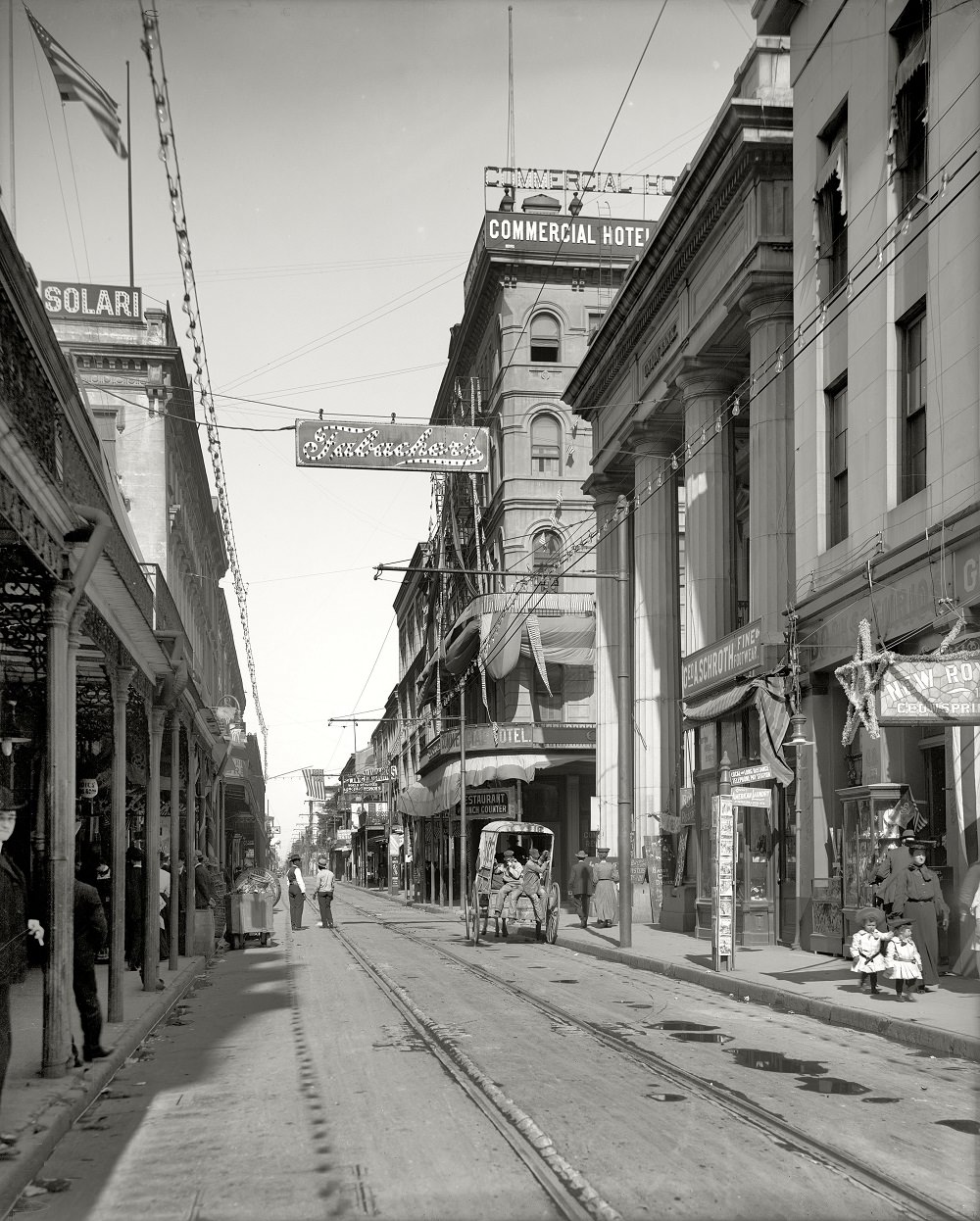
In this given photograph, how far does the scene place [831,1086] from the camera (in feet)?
33.6

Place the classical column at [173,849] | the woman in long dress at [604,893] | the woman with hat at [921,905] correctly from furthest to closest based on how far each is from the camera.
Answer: the woman in long dress at [604,893] → the classical column at [173,849] → the woman with hat at [921,905]

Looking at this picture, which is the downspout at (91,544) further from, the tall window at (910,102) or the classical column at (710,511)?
the classical column at (710,511)

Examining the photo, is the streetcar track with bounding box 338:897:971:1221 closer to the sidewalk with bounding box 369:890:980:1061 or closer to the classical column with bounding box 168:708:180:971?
the sidewalk with bounding box 369:890:980:1061

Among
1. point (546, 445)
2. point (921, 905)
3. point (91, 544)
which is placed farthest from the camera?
point (546, 445)

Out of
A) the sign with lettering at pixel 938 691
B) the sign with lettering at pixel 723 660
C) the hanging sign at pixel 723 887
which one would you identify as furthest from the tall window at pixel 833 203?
the sign with lettering at pixel 938 691

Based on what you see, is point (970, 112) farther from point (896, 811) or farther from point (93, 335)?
point (93, 335)

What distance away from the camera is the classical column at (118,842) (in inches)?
511

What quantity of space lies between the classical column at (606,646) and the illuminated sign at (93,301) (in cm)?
1503

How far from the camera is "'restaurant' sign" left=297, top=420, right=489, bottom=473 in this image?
21.6 metres

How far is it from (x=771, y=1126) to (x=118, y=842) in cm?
684

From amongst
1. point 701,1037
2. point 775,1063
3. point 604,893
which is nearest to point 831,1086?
point 775,1063

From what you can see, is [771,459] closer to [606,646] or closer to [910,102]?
[910,102]

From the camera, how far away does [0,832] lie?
9008 mm


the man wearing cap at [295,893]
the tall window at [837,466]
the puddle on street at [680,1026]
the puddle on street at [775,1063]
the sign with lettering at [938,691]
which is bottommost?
the man wearing cap at [295,893]
